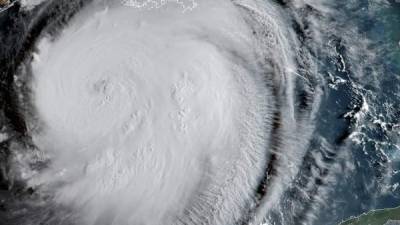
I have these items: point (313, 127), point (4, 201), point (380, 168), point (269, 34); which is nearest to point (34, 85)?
point (4, 201)

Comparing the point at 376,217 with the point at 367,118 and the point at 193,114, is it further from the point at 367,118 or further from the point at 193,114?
the point at 193,114

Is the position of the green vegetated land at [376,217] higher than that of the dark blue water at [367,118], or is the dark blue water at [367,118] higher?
the dark blue water at [367,118]

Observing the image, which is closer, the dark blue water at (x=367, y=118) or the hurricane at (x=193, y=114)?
the hurricane at (x=193, y=114)

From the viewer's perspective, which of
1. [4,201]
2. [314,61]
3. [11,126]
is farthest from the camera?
[314,61]

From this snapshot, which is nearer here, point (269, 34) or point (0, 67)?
point (0, 67)

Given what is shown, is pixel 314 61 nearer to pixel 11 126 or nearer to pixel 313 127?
pixel 313 127
